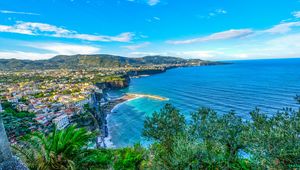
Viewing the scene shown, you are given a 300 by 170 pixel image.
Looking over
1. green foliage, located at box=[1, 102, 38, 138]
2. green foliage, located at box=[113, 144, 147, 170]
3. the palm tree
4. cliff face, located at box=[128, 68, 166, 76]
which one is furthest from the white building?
cliff face, located at box=[128, 68, 166, 76]

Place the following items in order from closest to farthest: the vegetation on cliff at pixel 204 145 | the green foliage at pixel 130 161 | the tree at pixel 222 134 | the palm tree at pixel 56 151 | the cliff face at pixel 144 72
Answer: the vegetation on cliff at pixel 204 145 → the palm tree at pixel 56 151 → the tree at pixel 222 134 → the green foliage at pixel 130 161 → the cliff face at pixel 144 72

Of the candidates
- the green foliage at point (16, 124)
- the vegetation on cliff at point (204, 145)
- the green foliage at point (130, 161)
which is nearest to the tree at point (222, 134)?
the vegetation on cliff at point (204, 145)

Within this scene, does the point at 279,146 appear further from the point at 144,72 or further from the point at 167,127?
the point at 144,72

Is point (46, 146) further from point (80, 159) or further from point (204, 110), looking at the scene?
point (204, 110)

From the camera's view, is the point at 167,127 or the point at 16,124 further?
the point at 16,124

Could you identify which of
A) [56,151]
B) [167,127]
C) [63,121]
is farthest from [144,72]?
A: [56,151]

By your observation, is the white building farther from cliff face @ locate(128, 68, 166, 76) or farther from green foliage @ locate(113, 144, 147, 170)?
cliff face @ locate(128, 68, 166, 76)

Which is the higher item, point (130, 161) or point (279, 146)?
point (279, 146)

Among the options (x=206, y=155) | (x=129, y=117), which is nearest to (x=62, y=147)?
(x=206, y=155)

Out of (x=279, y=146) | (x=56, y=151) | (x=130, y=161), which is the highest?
(x=279, y=146)

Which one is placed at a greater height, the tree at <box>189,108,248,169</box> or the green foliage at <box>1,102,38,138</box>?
the tree at <box>189,108,248,169</box>

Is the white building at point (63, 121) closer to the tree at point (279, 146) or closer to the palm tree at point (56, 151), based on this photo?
the palm tree at point (56, 151)
